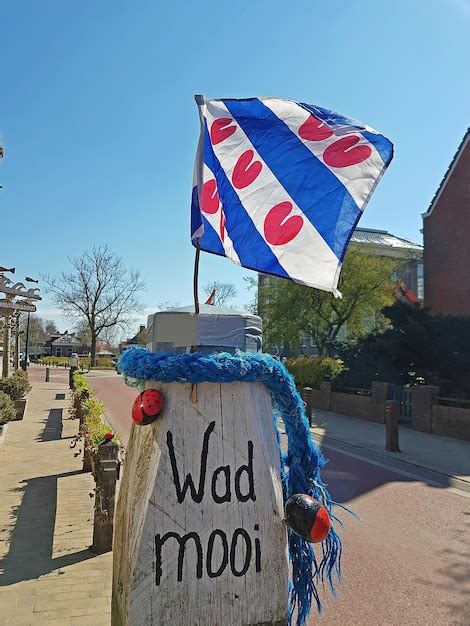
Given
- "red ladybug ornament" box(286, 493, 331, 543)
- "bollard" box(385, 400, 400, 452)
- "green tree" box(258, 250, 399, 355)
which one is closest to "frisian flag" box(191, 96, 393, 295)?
"red ladybug ornament" box(286, 493, 331, 543)

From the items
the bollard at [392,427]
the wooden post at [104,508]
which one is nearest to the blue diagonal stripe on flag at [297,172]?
the wooden post at [104,508]

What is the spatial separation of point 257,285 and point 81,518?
86.1 ft

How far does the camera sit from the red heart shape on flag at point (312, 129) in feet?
8.80

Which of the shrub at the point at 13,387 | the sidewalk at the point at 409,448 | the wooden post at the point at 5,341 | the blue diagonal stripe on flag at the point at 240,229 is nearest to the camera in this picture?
the blue diagonal stripe on flag at the point at 240,229

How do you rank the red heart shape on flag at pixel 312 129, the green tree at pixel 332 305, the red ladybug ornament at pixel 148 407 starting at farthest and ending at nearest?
the green tree at pixel 332 305 < the red heart shape on flag at pixel 312 129 < the red ladybug ornament at pixel 148 407

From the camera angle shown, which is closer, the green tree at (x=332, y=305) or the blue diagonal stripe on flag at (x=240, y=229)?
the blue diagonal stripe on flag at (x=240, y=229)

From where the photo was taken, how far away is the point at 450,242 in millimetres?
24062

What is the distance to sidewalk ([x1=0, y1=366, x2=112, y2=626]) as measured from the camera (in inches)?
163

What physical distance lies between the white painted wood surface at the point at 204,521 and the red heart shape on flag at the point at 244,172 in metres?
0.99

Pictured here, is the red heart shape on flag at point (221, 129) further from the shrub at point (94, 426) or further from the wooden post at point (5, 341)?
the wooden post at point (5, 341)

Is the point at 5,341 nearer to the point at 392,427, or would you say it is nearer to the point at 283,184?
the point at 392,427

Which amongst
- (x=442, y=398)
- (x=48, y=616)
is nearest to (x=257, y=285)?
(x=442, y=398)

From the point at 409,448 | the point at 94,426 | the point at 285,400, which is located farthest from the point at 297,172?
the point at 409,448

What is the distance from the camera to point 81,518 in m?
6.33
